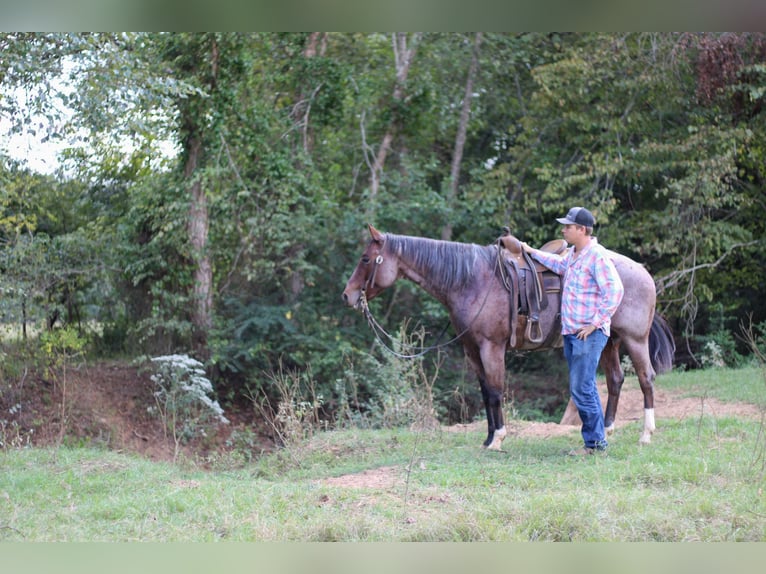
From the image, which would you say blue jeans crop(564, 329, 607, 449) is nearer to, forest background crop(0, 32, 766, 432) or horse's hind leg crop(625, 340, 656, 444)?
horse's hind leg crop(625, 340, 656, 444)

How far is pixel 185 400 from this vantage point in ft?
37.6

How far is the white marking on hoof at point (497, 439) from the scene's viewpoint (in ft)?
23.7

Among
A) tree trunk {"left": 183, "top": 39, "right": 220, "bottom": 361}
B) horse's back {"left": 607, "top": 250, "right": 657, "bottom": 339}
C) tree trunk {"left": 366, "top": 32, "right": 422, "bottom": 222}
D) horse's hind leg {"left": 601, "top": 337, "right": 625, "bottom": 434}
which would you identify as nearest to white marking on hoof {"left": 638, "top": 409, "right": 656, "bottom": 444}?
horse's hind leg {"left": 601, "top": 337, "right": 625, "bottom": 434}

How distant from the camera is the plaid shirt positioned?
6309mm

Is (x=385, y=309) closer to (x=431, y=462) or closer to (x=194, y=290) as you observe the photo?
(x=194, y=290)

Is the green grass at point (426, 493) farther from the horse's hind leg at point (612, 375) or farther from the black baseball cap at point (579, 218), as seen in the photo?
the black baseball cap at point (579, 218)

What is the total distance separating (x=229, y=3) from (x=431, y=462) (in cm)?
481

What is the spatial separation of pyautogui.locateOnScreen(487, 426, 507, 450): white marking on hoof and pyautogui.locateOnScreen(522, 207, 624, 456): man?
958 millimetres

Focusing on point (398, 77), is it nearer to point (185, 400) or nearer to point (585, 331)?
point (185, 400)

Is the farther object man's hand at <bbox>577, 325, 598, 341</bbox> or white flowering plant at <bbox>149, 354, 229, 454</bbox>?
white flowering plant at <bbox>149, 354, 229, 454</bbox>

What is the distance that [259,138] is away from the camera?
1380 centimetres

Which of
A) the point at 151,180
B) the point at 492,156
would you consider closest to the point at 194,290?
the point at 151,180

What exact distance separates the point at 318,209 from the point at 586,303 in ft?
27.9

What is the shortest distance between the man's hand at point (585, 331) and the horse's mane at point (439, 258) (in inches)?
52.8
